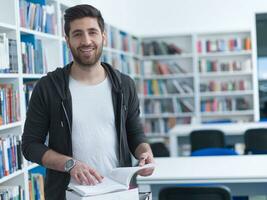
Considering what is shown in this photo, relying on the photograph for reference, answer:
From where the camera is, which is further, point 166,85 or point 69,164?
point 166,85

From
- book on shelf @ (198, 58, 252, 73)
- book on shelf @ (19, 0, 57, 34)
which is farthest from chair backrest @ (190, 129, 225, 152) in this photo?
book on shelf @ (198, 58, 252, 73)

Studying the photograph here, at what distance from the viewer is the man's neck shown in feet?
7.14

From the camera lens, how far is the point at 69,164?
1.97 meters

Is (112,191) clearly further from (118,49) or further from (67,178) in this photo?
(118,49)

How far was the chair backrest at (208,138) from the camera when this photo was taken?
5.94 m

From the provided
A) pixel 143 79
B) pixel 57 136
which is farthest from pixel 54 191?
pixel 143 79

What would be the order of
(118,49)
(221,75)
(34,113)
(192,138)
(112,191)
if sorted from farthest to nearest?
(221,75), (118,49), (192,138), (34,113), (112,191)

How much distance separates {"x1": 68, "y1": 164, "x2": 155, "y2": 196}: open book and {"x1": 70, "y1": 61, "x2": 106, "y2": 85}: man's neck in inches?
15.9

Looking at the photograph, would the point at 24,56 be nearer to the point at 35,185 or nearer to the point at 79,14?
the point at 35,185

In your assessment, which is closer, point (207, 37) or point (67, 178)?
point (67, 178)

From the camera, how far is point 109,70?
226 centimetres

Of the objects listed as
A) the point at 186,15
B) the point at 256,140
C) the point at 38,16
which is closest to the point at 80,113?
the point at 38,16

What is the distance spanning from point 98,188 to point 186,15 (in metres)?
7.87

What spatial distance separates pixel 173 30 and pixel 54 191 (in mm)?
7524
